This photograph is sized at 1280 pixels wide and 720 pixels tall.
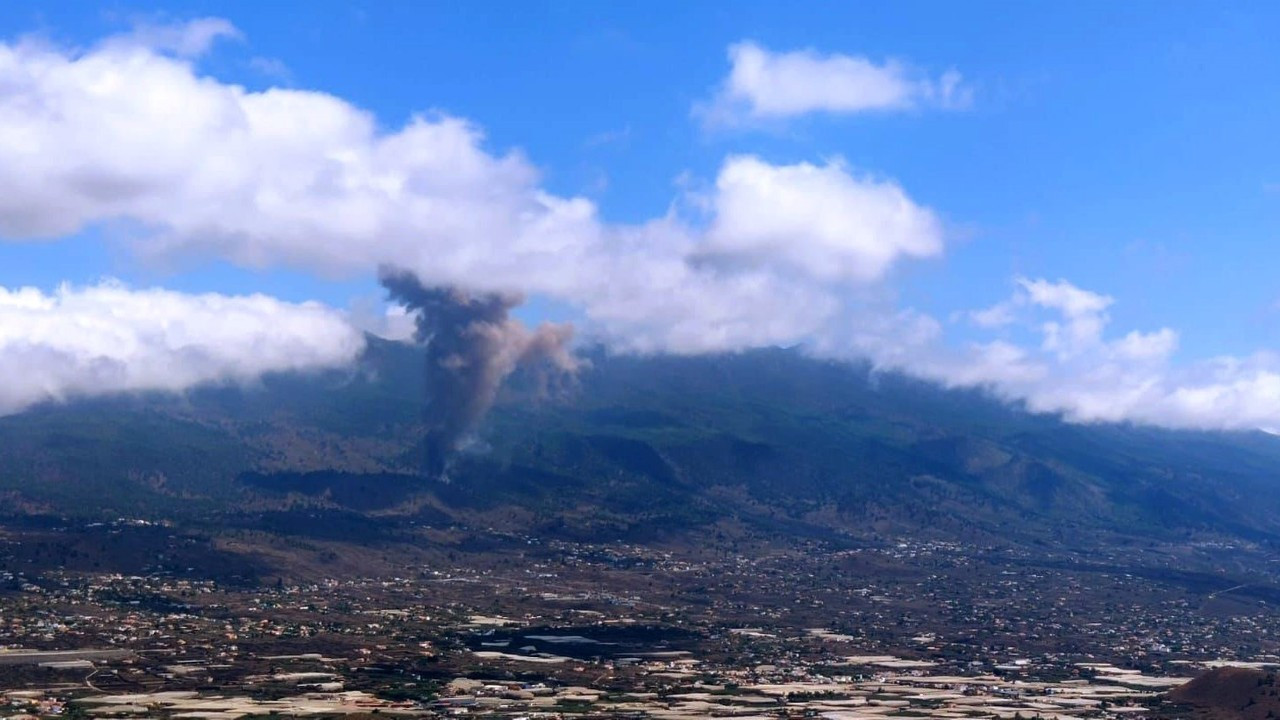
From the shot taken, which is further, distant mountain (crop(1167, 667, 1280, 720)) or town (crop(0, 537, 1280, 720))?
distant mountain (crop(1167, 667, 1280, 720))

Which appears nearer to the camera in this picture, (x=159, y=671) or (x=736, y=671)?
(x=159, y=671)

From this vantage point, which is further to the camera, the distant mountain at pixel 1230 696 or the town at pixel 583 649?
the distant mountain at pixel 1230 696

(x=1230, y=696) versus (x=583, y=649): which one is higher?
(x=1230, y=696)

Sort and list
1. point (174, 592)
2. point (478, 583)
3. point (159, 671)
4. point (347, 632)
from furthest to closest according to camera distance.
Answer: point (478, 583), point (174, 592), point (347, 632), point (159, 671)

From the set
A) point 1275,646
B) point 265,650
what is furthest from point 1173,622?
point 265,650

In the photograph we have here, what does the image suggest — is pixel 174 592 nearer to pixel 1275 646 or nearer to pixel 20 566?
pixel 20 566

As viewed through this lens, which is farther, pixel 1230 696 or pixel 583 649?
pixel 583 649

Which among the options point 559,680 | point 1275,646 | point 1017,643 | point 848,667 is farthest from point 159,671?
point 1275,646

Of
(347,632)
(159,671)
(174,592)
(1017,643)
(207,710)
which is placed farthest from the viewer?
(174,592)

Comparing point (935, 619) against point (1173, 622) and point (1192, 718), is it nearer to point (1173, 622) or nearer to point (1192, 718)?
point (1173, 622)
